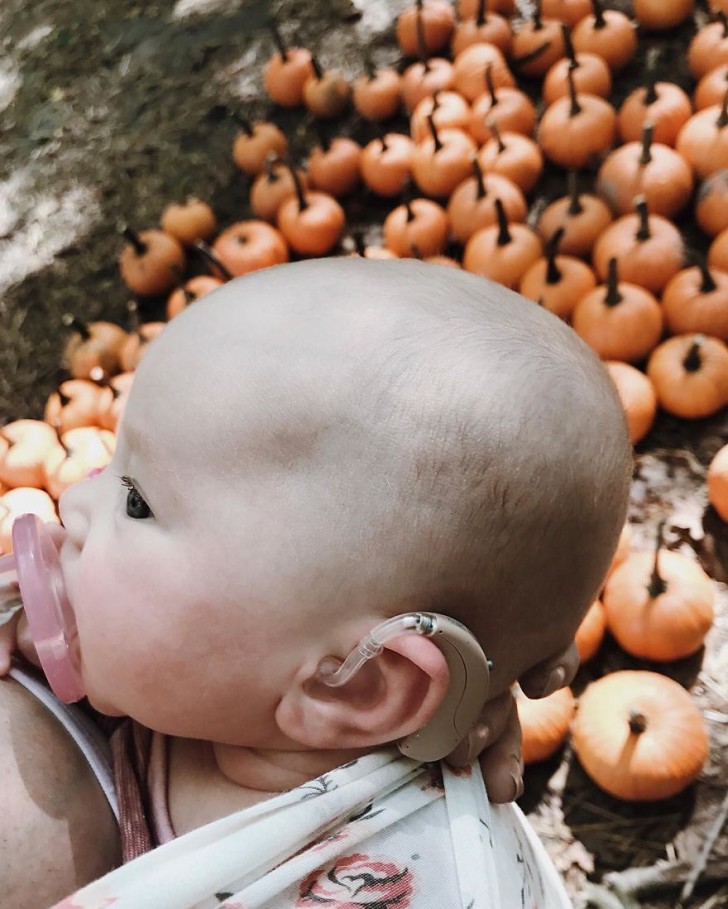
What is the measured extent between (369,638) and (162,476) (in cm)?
21

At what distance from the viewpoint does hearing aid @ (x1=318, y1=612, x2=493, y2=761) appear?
621 mm

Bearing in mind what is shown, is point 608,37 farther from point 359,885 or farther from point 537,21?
point 359,885

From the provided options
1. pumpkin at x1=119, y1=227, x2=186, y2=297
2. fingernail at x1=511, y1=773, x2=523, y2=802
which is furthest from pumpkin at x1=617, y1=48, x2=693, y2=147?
fingernail at x1=511, y1=773, x2=523, y2=802

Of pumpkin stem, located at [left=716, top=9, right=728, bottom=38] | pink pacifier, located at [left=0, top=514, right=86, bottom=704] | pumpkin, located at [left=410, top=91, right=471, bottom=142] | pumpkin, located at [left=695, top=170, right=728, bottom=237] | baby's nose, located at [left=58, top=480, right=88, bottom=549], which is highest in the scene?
baby's nose, located at [left=58, top=480, right=88, bottom=549]

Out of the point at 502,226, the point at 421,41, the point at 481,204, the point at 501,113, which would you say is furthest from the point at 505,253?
the point at 421,41

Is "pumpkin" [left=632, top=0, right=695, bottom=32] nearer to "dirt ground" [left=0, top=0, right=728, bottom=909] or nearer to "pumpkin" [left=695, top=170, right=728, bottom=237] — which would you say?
"dirt ground" [left=0, top=0, right=728, bottom=909]

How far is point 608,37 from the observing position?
2.23 metres

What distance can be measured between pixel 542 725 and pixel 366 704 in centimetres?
79

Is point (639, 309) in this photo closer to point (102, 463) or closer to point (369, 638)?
point (102, 463)

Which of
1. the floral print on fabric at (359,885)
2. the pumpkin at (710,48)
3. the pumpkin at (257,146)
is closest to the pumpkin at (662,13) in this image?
the pumpkin at (710,48)

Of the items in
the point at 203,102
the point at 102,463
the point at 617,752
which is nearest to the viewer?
the point at 617,752

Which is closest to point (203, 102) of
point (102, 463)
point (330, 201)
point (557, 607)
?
point (330, 201)

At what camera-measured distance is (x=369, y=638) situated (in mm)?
629

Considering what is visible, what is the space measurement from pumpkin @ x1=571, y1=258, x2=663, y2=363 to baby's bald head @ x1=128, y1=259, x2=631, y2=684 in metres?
1.13
